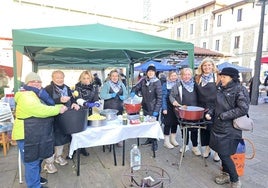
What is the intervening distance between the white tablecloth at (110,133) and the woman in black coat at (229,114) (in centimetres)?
96

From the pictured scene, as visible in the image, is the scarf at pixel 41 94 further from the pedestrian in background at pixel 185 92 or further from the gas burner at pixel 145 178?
the pedestrian in background at pixel 185 92

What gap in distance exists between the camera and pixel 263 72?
17.5 m

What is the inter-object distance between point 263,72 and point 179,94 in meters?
17.6

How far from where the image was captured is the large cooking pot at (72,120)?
2.43m

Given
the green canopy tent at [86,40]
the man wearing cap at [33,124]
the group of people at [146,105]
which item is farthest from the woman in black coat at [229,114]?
the man wearing cap at [33,124]

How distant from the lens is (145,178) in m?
2.37

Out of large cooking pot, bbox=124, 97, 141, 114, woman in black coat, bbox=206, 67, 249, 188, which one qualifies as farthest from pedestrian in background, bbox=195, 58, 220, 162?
large cooking pot, bbox=124, 97, 141, 114

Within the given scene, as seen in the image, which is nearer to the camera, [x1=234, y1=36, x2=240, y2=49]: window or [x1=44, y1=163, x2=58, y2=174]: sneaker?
[x1=44, y1=163, x2=58, y2=174]: sneaker

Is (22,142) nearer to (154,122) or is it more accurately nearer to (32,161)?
(32,161)

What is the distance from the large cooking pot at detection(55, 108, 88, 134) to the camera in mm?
2434

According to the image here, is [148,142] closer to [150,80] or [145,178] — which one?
[150,80]

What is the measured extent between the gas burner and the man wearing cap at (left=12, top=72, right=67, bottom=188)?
1.03 metres

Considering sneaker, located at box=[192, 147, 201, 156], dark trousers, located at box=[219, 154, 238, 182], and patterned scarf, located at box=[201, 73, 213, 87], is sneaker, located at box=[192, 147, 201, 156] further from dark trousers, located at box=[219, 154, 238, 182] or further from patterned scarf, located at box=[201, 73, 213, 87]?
patterned scarf, located at box=[201, 73, 213, 87]

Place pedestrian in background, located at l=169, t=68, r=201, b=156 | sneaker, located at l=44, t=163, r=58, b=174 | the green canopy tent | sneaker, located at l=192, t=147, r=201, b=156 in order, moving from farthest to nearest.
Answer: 1. sneaker, located at l=192, t=147, r=201, b=156
2. pedestrian in background, located at l=169, t=68, r=201, b=156
3. sneaker, located at l=44, t=163, r=58, b=174
4. the green canopy tent
